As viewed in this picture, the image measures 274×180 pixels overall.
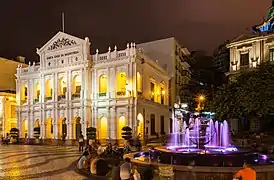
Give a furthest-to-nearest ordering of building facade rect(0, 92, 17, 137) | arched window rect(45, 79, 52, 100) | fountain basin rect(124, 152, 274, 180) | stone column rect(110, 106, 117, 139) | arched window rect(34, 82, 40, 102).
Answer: building facade rect(0, 92, 17, 137) → arched window rect(34, 82, 40, 102) → arched window rect(45, 79, 52, 100) → stone column rect(110, 106, 117, 139) → fountain basin rect(124, 152, 274, 180)

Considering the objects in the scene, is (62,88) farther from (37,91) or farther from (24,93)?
(24,93)

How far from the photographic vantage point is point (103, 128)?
43656 mm

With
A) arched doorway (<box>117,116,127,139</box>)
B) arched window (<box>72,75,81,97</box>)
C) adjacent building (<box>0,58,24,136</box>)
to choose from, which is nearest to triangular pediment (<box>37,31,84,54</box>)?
arched window (<box>72,75,81,97</box>)

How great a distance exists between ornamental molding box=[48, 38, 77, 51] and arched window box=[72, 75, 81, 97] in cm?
483

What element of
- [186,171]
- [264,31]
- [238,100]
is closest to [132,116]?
[238,100]

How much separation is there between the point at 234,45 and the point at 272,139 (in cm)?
2059

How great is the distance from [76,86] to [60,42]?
6.81 m

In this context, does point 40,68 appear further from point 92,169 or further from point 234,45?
point 92,169

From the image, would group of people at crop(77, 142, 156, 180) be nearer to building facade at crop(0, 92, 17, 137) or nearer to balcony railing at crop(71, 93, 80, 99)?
balcony railing at crop(71, 93, 80, 99)

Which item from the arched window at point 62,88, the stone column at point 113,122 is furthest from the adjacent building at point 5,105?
the stone column at point 113,122

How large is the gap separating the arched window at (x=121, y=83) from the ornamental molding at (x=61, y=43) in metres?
8.20

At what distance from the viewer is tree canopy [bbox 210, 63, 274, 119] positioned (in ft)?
104

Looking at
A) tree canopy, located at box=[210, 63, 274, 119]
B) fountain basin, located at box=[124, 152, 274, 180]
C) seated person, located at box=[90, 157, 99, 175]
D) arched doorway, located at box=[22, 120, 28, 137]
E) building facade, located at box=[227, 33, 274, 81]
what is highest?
building facade, located at box=[227, 33, 274, 81]

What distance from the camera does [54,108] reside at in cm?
4553
